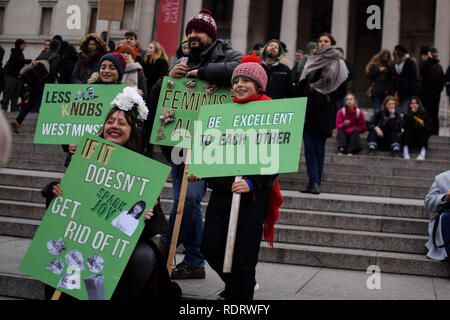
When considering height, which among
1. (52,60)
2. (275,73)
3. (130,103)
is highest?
(52,60)

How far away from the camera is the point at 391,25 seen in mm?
28531

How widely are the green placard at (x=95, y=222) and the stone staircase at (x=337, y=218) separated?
3.00 feet

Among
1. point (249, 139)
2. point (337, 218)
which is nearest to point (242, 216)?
point (249, 139)

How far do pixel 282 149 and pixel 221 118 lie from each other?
0.59 meters

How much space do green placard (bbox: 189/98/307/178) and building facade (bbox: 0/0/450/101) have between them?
89.8ft

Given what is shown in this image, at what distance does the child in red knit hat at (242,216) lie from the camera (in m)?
4.04

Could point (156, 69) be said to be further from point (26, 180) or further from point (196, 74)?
point (196, 74)

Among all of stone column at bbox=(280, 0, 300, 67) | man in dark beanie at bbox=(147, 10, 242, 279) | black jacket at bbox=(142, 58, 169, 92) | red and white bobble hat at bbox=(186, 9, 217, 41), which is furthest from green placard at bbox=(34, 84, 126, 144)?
stone column at bbox=(280, 0, 300, 67)

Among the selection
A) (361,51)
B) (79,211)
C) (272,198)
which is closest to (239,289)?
(272,198)

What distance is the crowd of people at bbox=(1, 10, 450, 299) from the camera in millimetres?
4129

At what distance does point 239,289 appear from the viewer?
4.02 meters

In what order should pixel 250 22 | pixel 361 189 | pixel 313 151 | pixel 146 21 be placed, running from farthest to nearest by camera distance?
pixel 250 22
pixel 146 21
pixel 361 189
pixel 313 151

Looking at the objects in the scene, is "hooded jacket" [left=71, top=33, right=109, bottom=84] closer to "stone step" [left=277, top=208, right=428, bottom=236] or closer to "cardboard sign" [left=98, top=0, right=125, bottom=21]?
"cardboard sign" [left=98, top=0, right=125, bottom=21]

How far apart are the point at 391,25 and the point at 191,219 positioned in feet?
85.7
